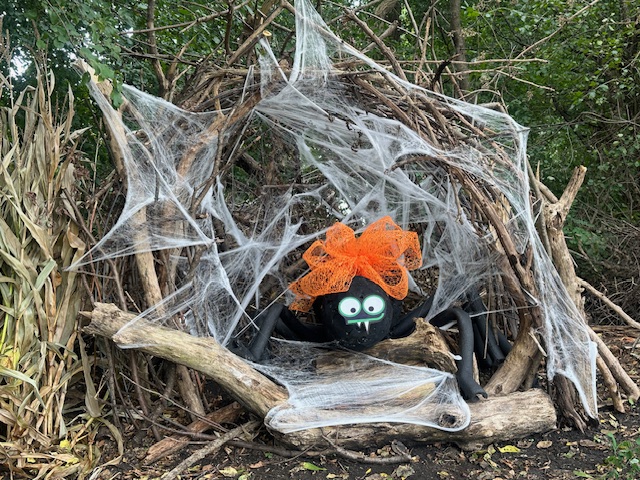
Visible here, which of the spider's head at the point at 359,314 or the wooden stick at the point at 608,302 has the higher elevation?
the spider's head at the point at 359,314

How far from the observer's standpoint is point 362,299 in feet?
11.8

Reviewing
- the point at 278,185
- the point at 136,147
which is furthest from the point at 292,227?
the point at 136,147

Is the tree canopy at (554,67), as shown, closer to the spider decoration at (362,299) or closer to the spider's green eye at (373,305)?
Answer: the spider decoration at (362,299)

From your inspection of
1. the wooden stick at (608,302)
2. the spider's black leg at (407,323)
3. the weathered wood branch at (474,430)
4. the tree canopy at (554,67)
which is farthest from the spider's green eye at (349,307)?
the tree canopy at (554,67)

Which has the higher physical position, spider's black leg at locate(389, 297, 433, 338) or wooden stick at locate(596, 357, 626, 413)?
spider's black leg at locate(389, 297, 433, 338)

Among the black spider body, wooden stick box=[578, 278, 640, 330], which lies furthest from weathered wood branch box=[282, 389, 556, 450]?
wooden stick box=[578, 278, 640, 330]

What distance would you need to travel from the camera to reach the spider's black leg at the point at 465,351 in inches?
134

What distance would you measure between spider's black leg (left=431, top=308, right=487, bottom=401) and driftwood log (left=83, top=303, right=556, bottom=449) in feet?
0.29

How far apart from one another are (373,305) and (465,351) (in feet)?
2.17

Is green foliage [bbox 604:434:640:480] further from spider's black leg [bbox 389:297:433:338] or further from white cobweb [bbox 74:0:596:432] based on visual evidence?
spider's black leg [bbox 389:297:433:338]

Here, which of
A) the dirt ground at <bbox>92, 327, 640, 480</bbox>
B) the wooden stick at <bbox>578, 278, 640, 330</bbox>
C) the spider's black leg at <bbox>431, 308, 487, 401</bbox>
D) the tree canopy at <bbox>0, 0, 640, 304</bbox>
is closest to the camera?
the dirt ground at <bbox>92, 327, 640, 480</bbox>

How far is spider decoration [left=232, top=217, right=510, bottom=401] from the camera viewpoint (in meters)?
3.58

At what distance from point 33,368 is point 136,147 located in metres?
1.41

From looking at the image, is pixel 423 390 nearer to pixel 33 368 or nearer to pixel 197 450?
pixel 197 450
